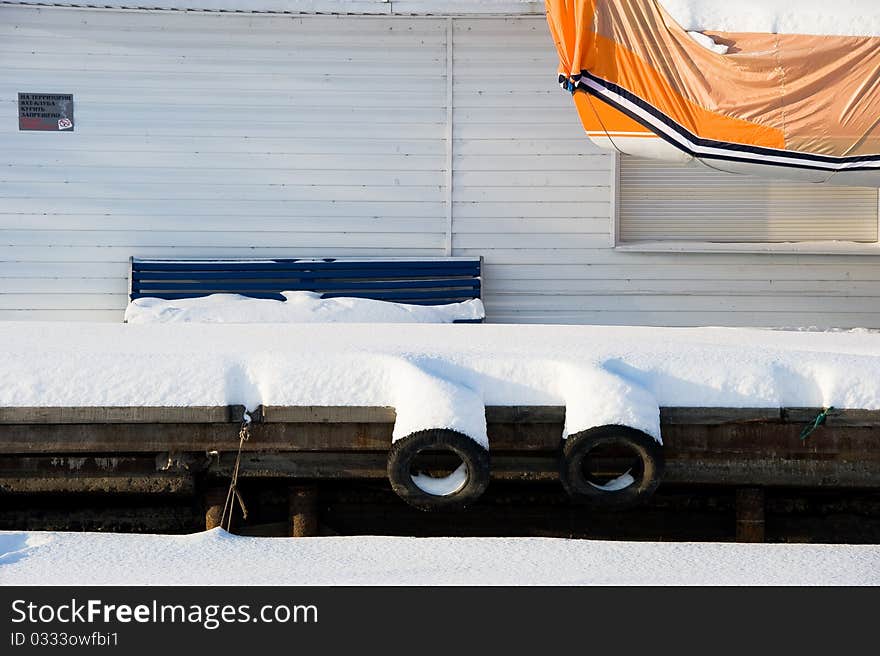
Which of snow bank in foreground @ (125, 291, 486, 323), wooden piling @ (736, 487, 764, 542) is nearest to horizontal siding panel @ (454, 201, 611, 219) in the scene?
snow bank in foreground @ (125, 291, 486, 323)

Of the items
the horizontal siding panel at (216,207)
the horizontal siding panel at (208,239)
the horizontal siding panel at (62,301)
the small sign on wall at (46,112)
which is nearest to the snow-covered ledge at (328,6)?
the small sign on wall at (46,112)

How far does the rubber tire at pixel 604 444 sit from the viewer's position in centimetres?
371

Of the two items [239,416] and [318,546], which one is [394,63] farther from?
[318,546]

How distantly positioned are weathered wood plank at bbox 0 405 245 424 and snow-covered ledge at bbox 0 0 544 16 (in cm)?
453

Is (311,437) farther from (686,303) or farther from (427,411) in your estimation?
(686,303)

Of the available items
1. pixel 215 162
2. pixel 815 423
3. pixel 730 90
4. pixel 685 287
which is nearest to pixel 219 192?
pixel 215 162

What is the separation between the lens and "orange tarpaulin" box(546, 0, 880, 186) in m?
5.61

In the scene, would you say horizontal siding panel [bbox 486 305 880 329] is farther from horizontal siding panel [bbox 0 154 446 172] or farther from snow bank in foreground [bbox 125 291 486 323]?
horizontal siding panel [bbox 0 154 446 172]

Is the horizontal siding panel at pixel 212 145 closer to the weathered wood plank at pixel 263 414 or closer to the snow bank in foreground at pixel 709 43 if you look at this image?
the snow bank in foreground at pixel 709 43

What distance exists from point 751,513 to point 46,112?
601cm

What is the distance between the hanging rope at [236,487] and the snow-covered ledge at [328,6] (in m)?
4.51

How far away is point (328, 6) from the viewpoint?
7602 mm

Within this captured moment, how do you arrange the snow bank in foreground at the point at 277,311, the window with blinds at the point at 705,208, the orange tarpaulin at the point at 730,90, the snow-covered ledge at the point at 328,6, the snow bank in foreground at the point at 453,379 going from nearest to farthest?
the snow bank in foreground at the point at 453,379 < the orange tarpaulin at the point at 730,90 < the snow bank in foreground at the point at 277,311 < the snow-covered ledge at the point at 328,6 < the window with blinds at the point at 705,208

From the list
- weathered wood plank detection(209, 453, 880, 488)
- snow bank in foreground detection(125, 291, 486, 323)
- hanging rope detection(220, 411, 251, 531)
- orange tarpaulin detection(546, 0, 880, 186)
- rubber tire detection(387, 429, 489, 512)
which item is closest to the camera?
rubber tire detection(387, 429, 489, 512)
